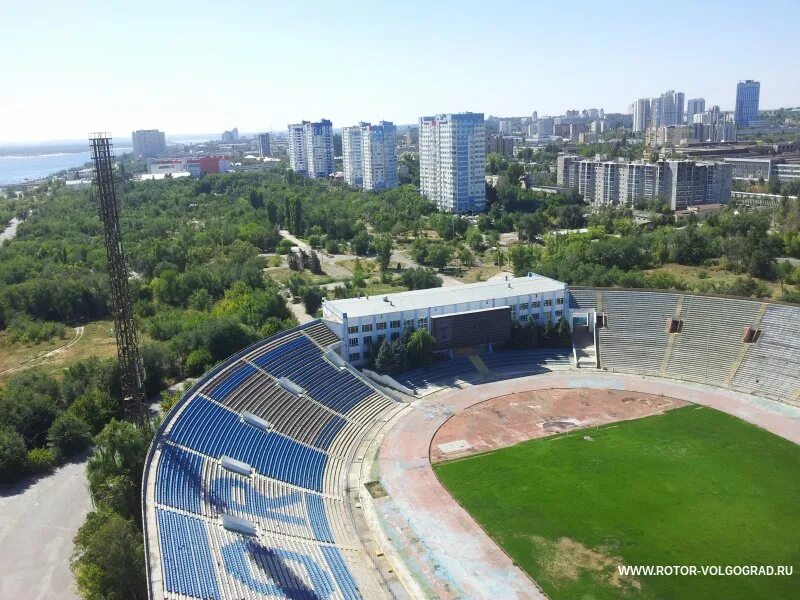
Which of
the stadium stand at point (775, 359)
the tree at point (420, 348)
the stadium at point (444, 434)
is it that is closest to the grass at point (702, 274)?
the stadium stand at point (775, 359)

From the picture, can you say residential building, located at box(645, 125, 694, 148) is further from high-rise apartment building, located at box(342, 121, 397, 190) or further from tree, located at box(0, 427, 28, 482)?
tree, located at box(0, 427, 28, 482)

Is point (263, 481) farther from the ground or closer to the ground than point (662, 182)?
closer to the ground

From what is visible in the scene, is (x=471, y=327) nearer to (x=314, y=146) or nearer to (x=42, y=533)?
(x=42, y=533)

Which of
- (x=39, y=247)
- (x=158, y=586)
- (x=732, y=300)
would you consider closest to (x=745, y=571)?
(x=158, y=586)

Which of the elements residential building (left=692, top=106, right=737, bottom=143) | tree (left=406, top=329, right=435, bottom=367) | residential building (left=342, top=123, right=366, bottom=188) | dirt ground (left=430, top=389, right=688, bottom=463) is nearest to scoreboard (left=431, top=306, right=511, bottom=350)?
tree (left=406, top=329, right=435, bottom=367)

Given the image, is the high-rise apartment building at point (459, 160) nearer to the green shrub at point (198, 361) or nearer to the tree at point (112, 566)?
the green shrub at point (198, 361)

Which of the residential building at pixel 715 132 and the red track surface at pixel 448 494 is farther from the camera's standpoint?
the residential building at pixel 715 132

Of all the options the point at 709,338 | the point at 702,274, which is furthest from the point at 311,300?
the point at 702,274
